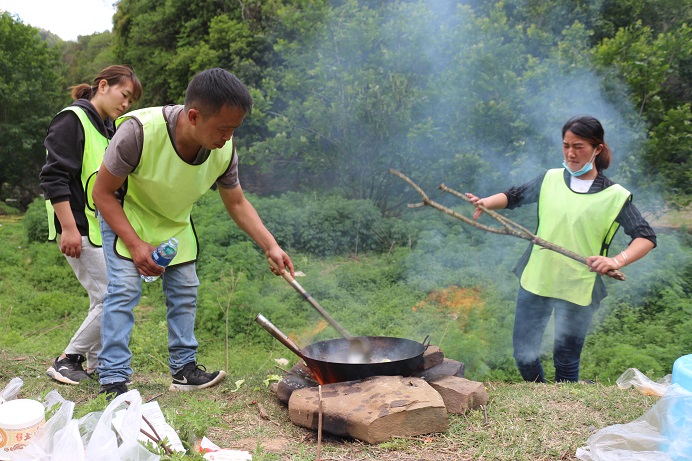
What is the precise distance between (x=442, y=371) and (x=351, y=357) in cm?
61

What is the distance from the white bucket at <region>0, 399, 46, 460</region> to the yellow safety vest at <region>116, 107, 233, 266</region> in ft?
3.52

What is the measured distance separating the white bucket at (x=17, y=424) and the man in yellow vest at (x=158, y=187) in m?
0.75

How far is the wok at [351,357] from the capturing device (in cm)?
346

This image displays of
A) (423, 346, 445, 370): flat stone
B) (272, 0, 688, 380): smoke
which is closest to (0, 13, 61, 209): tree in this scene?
(272, 0, 688, 380): smoke

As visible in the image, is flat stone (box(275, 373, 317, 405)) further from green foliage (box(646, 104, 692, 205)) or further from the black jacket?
green foliage (box(646, 104, 692, 205))

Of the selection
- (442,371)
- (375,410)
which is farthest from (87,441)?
(442,371)

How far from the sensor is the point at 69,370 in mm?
3957

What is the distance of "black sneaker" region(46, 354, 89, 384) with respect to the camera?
390cm

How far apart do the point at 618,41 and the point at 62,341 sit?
7.88m

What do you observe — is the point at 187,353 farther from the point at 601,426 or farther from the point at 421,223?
the point at 421,223

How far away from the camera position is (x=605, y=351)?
5211mm

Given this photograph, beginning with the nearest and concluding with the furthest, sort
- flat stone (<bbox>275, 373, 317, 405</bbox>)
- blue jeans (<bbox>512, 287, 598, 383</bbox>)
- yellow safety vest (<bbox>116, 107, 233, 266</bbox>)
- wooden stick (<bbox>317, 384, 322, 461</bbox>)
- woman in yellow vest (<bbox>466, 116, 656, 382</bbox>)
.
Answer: wooden stick (<bbox>317, 384, 322, 461</bbox>) < yellow safety vest (<bbox>116, 107, 233, 266</bbox>) < flat stone (<bbox>275, 373, 317, 405</bbox>) < woman in yellow vest (<bbox>466, 116, 656, 382</bbox>) < blue jeans (<bbox>512, 287, 598, 383</bbox>)

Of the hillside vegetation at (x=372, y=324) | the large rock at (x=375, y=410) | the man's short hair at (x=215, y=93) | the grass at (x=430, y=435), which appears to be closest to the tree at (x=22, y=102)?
the hillside vegetation at (x=372, y=324)

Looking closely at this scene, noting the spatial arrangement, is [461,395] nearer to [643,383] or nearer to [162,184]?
[643,383]
